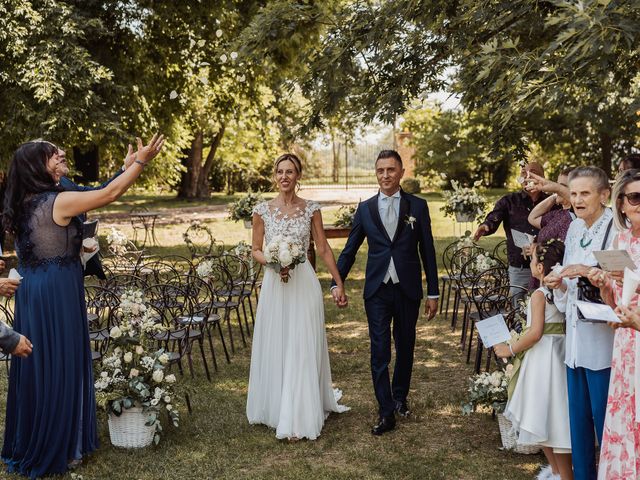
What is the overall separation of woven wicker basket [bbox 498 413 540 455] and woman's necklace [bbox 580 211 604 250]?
1.69m

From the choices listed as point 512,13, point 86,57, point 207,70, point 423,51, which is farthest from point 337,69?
point 207,70

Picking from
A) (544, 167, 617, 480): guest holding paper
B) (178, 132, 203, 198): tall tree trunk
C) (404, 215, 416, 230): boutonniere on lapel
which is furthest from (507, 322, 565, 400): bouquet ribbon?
(178, 132, 203, 198): tall tree trunk

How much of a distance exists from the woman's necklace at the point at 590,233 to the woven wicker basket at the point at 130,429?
11.2ft

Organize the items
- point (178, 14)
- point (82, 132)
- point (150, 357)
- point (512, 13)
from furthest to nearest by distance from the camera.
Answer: point (178, 14) → point (82, 132) → point (512, 13) → point (150, 357)

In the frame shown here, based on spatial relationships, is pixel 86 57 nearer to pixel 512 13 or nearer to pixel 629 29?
pixel 512 13

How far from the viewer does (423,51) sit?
8.39 meters

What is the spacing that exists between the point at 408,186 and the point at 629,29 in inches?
1333

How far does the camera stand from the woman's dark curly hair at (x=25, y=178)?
4.97m

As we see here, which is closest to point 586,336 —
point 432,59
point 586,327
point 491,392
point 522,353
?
point 586,327

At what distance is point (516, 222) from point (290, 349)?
3.06 metres

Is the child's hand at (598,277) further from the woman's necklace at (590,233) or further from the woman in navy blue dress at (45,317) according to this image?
the woman in navy blue dress at (45,317)

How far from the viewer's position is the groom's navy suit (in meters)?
5.86

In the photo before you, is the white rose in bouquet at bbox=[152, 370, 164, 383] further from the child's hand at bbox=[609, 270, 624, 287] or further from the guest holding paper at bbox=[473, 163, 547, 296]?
the guest holding paper at bbox=[473, 163, 547, 296]

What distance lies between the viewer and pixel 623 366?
12.6 feet
